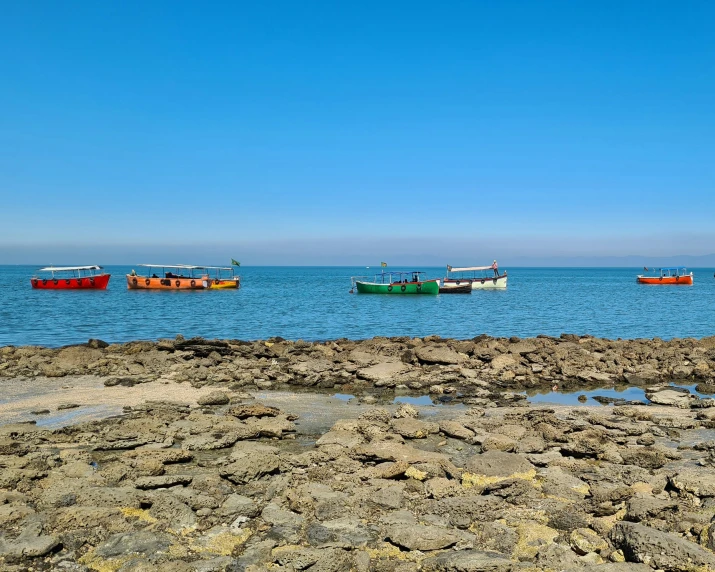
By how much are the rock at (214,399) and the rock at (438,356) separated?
7902 mm

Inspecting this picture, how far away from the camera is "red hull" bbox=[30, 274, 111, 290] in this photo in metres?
81.8

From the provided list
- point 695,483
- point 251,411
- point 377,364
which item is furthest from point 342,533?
point 377,364

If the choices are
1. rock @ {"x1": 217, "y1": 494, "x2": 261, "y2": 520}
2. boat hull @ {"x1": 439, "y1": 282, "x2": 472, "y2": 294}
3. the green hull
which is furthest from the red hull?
rock @ {"x1": 217, "y1": 494, "x2": 261, "y2": 520}

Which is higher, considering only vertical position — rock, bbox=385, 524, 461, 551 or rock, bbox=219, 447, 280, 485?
rock, bbox=219, 447, 280, 485

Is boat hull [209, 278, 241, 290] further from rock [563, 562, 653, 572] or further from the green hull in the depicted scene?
rock [563, 562, 653, 572]

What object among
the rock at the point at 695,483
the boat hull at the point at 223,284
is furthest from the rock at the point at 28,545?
the boat hull at the point at 223,284

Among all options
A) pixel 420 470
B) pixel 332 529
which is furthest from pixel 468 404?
pixel 332 529

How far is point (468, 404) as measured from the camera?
56.5ft

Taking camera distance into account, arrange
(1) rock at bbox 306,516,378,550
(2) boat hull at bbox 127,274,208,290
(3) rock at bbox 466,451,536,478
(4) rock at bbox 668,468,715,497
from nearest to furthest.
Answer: (1) rock at bbox 306,516,378,550 < (4) rock at bbox 668,468,715,497 < (3) rock at bbox 466,451,536,478 < (2) boat hull at bbox 127,274,208,290

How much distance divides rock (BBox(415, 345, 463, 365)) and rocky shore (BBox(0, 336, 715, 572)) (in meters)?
3.28

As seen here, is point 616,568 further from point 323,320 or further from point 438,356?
point 323,320

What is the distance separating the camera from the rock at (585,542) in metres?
7.64

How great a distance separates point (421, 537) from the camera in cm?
784

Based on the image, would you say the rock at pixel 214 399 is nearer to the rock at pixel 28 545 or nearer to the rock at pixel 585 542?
the rock at pixel 28 545
